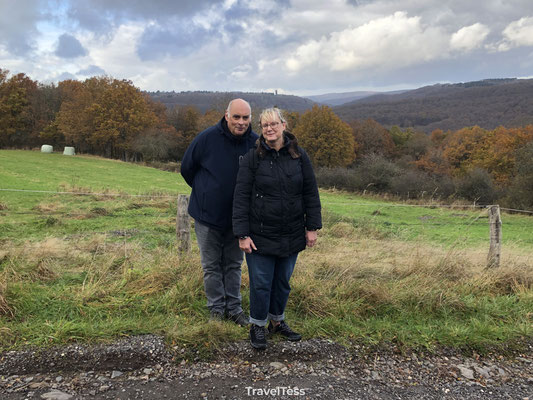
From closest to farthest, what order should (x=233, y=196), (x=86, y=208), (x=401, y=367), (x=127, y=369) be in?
(x=127, y=369) → (x=401, y=367) → (x=233, y=196) → (x=86, y=208)

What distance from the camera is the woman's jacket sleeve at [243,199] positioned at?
3623 mm

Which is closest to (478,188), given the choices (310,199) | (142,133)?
(310,199)

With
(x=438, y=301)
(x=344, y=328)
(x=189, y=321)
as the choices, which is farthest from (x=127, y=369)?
(x=438, y=301)

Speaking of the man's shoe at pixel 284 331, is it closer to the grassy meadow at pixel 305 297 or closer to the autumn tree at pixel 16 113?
the grassy meadow at pixel 305 297

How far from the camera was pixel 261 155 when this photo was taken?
11.9 feet

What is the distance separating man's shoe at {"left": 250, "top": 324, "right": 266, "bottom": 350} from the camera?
3686mm

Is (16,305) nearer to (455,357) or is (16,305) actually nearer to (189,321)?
(189,321)

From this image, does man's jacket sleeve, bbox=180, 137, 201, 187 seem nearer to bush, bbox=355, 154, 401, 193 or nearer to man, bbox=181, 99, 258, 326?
man, bbox=181, 99, 258, 326

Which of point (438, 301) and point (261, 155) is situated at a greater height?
point (261, 155)

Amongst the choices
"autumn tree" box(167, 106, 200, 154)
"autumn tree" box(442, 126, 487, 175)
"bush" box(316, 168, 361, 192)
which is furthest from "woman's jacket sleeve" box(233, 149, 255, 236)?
"autumn tree" box(167, 106, 200, 154)

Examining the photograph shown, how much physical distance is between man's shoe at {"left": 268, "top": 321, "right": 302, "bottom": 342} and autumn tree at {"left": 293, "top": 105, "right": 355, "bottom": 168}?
44.7 metres

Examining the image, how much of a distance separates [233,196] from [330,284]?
1.97 meters

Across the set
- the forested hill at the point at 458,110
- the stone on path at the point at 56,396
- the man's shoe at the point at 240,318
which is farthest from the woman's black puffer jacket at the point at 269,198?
the forested hill at the point at 458,110

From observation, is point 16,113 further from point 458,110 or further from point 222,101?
point 458,110
